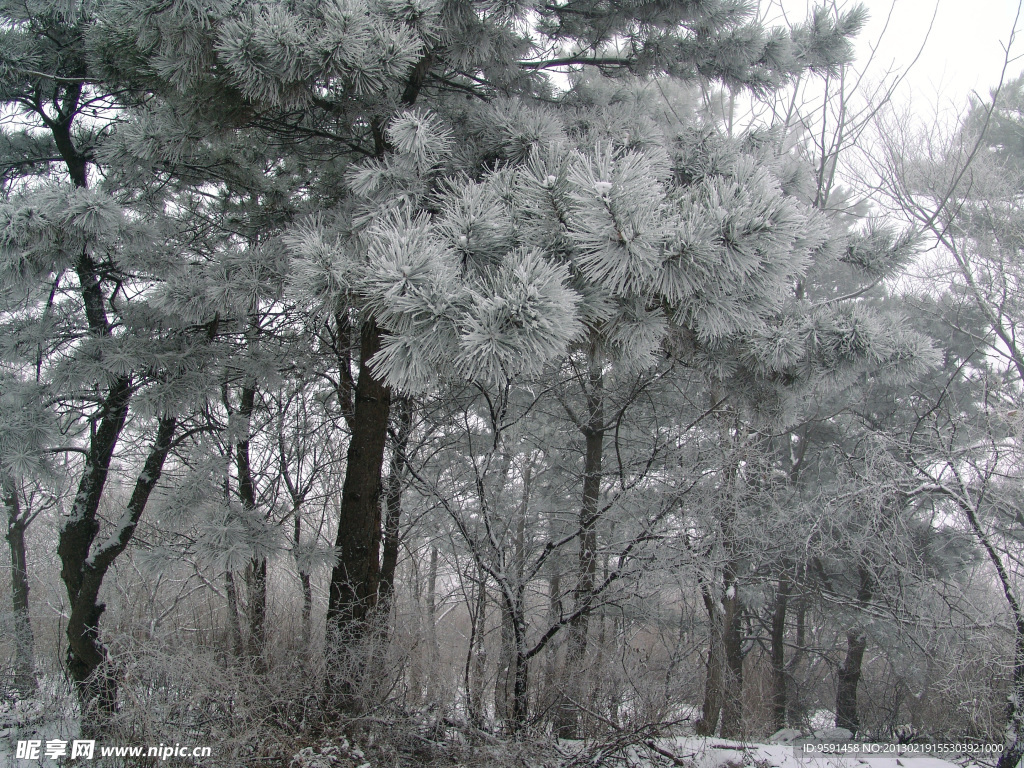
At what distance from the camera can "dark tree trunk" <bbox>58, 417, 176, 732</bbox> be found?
441 cm

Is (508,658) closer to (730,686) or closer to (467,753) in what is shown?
(467,753)

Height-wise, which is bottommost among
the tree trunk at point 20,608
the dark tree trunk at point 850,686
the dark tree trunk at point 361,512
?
Answer: the dark tree trunk at point 850,686

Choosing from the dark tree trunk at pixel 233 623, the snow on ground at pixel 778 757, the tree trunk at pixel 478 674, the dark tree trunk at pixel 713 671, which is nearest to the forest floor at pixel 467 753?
the snow on ground at pixel 778 757

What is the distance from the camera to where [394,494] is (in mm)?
5094

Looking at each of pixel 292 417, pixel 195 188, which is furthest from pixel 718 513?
pixel 195 188

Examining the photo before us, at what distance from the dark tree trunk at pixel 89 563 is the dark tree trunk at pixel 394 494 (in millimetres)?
1830

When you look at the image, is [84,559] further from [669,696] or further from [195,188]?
[669,696]

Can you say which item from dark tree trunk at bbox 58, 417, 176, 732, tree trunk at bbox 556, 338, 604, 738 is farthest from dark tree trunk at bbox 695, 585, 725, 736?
dark tree trunk at bbox 58, 417, 176, 732

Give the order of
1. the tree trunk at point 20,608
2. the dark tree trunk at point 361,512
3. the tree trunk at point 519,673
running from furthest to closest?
1. the tree trunk at point 20,608
2. the dark tree trunk at point 361,512
3. the tree trunk at point 519,673

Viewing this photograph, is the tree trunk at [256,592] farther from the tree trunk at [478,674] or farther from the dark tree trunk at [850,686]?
the dark tree trunk at [850,686]

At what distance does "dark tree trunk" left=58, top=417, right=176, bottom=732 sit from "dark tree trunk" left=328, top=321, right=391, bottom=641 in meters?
1.89

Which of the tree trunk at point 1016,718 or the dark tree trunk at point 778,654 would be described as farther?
the dark tree trunk at point 778,654

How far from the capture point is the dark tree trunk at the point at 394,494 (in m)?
4.82

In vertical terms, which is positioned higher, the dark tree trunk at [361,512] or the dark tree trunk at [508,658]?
the dark tree trunk at [361,512]
